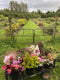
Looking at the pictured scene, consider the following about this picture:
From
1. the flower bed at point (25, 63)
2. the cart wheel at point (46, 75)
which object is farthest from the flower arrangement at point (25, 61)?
the cart wheel at point (46, 75)

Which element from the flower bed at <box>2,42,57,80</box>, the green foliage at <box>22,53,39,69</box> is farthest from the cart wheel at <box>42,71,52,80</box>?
the green foliage at <box>22,53,39,69</box>

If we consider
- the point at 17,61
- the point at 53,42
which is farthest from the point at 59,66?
the point at 53,42

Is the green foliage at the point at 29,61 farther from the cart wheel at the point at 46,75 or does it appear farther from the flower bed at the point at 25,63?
the cart wheel at the point at 46,75

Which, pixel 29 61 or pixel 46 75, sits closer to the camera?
pixel 29 61

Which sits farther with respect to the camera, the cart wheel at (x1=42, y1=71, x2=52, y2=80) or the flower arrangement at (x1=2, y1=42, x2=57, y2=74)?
the cart wheel at (x1=42, y1=71, x2=52, y2=80)

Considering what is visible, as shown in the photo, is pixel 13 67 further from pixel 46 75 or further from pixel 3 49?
pixel 3 49

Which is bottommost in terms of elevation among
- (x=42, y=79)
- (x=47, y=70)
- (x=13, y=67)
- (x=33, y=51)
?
(x=42, y=79)

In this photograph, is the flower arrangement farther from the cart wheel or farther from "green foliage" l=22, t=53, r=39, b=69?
the cart wheel

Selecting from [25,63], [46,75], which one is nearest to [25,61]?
[25,63]

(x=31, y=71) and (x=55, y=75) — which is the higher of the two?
(x=31, y=71)

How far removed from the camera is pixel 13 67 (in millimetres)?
1713

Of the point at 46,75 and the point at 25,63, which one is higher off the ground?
the point at 25,63

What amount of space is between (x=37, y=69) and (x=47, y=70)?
33 cm

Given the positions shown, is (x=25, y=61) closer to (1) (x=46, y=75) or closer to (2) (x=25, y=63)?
(2) (x=25, y=63)
